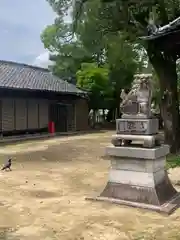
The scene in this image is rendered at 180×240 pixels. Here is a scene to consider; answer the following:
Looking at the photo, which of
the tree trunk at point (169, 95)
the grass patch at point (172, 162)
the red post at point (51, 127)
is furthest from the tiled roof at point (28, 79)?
the grass patch at point (172, 162)

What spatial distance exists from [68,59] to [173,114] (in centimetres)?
2211

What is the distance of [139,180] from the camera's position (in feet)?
22.4

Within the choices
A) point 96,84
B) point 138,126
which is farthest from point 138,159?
point 96,84

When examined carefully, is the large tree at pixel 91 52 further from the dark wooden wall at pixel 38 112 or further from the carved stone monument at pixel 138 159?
the carved stone monument at pixel 138 159

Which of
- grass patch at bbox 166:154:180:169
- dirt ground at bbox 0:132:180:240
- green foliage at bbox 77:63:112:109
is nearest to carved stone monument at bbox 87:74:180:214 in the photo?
dirt ground at bbox 0:132:180:240

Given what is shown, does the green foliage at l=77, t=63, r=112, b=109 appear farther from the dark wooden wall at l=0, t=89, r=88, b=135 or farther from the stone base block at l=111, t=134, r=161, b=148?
the stone base block at l=111, t=134, r=161, b=148

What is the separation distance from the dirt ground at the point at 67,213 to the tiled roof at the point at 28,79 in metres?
11.9

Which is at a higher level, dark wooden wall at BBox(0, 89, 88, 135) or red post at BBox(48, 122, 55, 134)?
dark wooden wall at BBox(0, 89, 88, 135)

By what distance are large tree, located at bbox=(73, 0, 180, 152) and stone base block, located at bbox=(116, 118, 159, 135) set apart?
6748mm

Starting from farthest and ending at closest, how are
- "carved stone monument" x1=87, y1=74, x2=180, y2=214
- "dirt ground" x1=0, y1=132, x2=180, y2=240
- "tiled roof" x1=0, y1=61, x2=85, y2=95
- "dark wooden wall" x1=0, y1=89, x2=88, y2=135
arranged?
"tiled roof" x1=0, y1=61, x2=85, y2=95
"dark wooden wall" x1=0, y1=89, x2=88, y2=135
"carved stone monument" x1=87, y1=74, x2=180, y2=214
"dirt ground" x1=0, y1=132, x2=180, y2=240

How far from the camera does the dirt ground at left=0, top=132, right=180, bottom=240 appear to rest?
5.36 metres

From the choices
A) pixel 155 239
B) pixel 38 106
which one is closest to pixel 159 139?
pixel 155 239

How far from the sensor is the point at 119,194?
7.04 m

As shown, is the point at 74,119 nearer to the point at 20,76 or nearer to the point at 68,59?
the point at 20,76
